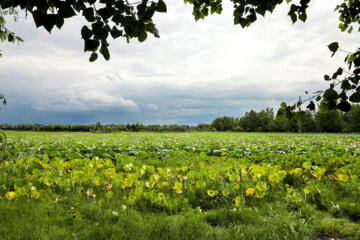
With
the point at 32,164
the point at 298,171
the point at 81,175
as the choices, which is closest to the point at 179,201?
the point at 81,175

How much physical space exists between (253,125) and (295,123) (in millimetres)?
19473

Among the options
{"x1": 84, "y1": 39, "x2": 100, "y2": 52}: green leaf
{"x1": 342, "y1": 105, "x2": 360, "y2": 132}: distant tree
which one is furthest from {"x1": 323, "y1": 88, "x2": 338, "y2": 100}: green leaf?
{"x1": 342, "y1": 105, "x2": 360, "y2": 132}: distant tree

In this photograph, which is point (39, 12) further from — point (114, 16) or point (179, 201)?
point (179, 201)

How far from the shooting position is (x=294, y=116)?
230 cm

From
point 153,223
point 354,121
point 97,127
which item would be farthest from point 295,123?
point 153,223

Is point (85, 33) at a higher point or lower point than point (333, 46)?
higher

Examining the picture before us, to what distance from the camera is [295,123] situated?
4412cm

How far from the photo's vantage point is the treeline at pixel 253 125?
144 ft

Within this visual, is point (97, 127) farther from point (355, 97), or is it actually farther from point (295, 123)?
point (355, 97)

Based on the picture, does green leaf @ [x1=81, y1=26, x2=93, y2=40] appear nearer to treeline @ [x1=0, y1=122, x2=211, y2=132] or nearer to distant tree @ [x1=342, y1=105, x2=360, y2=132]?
treeline @ [x1=0, y1=122, x2=211, y2=132]

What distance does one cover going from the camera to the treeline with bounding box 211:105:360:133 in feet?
143

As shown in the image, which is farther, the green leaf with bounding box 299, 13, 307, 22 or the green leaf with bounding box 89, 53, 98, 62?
the green leaf with bounding box 299, 13, 307, 22

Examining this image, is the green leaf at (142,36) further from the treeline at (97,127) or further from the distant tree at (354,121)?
the distant tree at (354,121)

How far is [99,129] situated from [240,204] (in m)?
50.6
